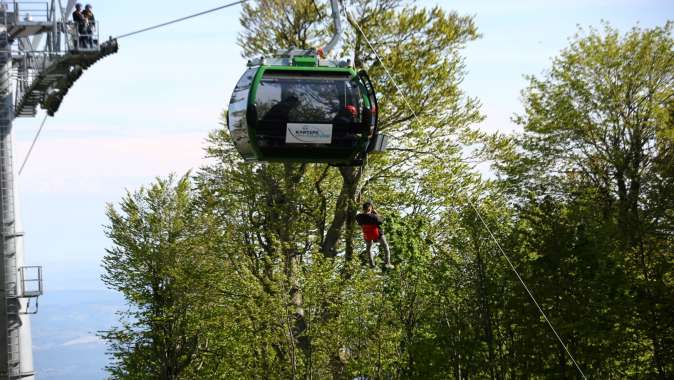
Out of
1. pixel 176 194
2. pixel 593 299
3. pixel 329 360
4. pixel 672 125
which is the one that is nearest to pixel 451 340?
pixel 329 360

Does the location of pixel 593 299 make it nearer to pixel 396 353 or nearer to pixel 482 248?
pixel 482 248

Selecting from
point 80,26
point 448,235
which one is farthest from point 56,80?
point 448,235

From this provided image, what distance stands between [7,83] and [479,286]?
20.5 meters

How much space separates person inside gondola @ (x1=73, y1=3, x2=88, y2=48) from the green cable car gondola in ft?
54.5

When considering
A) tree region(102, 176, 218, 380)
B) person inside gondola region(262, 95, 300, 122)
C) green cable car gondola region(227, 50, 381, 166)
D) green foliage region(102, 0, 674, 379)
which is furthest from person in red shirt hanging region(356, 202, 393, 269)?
tree region(102, 176, 218, 380)

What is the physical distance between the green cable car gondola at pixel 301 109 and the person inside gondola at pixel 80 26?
1660 centimetres

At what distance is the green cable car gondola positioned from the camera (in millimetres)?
17219

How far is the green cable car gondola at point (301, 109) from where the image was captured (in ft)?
56.5

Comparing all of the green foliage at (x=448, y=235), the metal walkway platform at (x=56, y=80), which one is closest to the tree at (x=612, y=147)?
the green foliage at (x=448, y=235)

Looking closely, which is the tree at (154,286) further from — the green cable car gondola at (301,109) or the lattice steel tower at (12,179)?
the green cable car gondola at (301,109)

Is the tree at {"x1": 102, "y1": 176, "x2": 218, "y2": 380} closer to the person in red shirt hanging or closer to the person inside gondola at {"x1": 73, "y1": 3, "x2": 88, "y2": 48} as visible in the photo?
the person inside gondola at {"x1": 73, "y1": 3, "x2": 88, "y2": 48}

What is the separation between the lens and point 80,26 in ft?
108

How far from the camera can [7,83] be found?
4188 centimetres

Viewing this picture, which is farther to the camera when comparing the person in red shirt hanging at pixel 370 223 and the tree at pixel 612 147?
the tree at pixel 612 147
